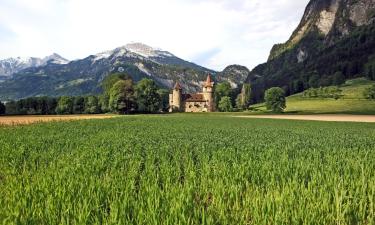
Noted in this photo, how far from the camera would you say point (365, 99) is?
6161 inches

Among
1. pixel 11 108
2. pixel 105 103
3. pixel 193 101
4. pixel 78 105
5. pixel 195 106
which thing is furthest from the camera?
pixel 193 101

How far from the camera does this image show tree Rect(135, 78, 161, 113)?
13350 cm

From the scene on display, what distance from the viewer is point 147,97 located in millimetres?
134625

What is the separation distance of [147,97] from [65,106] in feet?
139

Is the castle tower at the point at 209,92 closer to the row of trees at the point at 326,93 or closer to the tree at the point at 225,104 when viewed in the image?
the tree at the point at 225,104

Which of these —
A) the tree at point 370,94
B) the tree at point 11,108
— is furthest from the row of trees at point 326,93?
the tree at point 11,108

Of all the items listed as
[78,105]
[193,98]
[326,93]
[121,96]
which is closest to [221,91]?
[193,98]

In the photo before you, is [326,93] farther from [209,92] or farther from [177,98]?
[177,98]

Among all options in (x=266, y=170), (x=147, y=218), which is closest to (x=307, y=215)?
(x=147, y=218)

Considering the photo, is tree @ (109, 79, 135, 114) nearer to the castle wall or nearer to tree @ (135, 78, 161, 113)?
tree @ (135, 78, 161, 113)

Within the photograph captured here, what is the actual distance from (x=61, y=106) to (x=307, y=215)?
157498 mm

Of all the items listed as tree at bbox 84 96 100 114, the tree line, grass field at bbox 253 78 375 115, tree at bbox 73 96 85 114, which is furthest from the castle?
tree at bbox 73 96 85 114

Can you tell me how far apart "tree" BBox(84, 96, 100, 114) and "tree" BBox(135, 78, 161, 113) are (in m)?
25.0

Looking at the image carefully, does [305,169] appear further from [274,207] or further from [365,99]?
[365,99]
